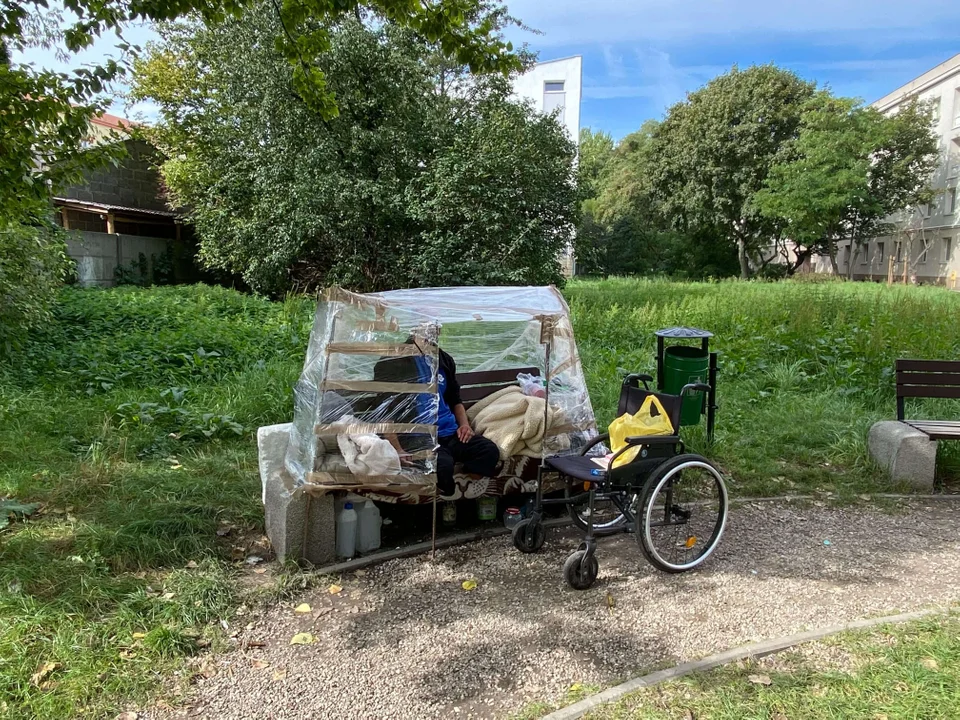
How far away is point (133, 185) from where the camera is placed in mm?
21328

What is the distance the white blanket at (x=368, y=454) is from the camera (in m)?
3.73

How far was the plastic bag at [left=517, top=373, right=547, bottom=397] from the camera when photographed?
4633 millimetres

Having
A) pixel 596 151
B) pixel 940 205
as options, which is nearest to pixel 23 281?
pixel 940 205

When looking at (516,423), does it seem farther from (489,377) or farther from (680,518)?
(680,518)

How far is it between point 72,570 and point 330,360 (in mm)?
1833

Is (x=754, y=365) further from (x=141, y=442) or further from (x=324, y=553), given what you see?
(x=141, y=442)

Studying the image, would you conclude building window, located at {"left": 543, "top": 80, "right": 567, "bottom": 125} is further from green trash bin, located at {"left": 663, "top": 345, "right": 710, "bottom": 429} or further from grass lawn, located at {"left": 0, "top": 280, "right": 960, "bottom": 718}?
green trash bin, located at {"left": 663, "top": 345, "right": 710, "bottom": 429}

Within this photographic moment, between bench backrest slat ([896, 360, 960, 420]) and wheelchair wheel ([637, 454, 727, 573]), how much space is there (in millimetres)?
2040

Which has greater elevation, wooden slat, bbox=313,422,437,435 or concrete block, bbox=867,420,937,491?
wooden slat, bbox=313,422,437,435

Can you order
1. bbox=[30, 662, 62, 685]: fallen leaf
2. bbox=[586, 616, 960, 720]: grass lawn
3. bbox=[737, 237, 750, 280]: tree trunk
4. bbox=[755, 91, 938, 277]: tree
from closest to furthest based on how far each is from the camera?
1. bbox=[586, 616, 960, 720]: grass lawn
2. bbox=[30, 662, 62, 685]: fallen leaf
3. bbox=[755, 91, 938, 277]: tree
4. bbox=[737, 237, 750, 280]: tree trunk

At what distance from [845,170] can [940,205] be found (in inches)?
438

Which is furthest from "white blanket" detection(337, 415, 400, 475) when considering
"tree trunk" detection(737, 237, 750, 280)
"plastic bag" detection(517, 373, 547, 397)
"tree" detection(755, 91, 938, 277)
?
"tree trunk" detection(737, 237, 750, 280)

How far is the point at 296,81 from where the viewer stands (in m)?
5.40

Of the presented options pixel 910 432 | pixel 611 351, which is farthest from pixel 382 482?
pixel 611 351
